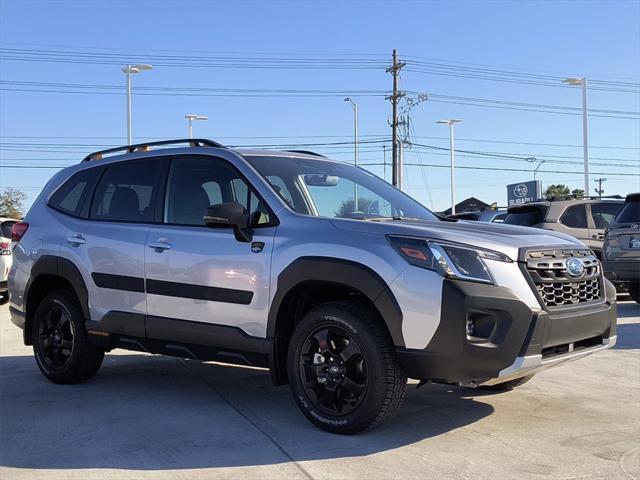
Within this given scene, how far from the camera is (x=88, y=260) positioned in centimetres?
554

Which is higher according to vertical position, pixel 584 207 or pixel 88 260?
pixel 584 207

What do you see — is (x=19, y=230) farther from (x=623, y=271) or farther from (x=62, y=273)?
(x=623, y=271)

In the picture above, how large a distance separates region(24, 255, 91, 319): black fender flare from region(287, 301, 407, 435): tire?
2.20 metres

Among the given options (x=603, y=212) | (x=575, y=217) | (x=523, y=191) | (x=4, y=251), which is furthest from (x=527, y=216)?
(x=523, y=191)

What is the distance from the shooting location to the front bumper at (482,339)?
3.75 metres

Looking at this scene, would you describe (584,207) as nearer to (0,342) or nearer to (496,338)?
(496,338)

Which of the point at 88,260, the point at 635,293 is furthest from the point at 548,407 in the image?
the point at 635,293

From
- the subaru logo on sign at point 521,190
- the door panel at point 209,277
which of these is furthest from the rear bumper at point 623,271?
the subaru logo on sign at point 521,190

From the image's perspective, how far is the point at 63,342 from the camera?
587 centimetres

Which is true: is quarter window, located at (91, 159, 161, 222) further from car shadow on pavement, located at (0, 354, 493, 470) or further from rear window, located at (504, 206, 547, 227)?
rear window, located at (504, 206, 547, 227)

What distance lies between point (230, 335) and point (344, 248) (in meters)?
1.11

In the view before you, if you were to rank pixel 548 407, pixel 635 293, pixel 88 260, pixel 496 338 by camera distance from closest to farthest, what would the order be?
1. pixel 496 338
2. pixel 548 407
3. pixel 88 260
4. pixel 635 293

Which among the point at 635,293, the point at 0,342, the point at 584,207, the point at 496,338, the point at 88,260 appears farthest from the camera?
the point at 584,207

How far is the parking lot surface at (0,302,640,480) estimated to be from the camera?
3.71 meters
